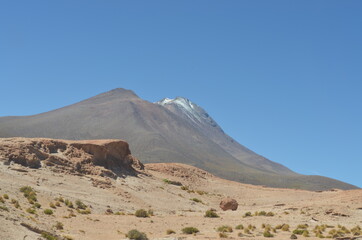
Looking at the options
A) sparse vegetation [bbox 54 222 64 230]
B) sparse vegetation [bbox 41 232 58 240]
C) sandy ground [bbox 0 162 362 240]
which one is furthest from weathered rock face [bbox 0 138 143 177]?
sparse vegetation [bbox 41 232 58 240]

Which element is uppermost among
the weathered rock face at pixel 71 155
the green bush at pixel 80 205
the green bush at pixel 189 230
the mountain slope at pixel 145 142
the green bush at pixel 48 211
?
the mountain slope at pixel 145 142

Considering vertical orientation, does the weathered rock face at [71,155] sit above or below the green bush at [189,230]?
above

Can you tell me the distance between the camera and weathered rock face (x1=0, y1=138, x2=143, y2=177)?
38.1m

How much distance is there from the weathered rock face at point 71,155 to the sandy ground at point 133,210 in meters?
1.22

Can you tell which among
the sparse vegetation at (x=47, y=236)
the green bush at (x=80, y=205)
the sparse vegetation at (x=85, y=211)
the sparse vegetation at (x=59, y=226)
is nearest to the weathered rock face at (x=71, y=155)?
the green bush at (x=80, y=205)

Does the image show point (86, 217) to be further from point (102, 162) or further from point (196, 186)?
point (196, 186)

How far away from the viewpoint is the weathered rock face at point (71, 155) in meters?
38.1

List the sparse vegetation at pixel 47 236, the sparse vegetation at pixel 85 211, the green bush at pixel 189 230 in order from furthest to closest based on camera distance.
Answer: the sparse vegetation at pixel 85 211
the green bush at pixel 189 230
the sparse vegetation at pixel 47 236

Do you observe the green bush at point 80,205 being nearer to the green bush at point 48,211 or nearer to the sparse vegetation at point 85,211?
the sparse vegetation at point 85,211

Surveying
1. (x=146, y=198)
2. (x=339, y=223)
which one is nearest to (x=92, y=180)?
(x=146, y=198)

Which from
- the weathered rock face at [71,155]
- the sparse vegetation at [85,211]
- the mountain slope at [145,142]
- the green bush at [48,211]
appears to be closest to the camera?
the green bush at [48,211]

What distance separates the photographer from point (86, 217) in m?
28.4

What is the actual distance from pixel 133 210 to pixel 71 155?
10363 millimetres

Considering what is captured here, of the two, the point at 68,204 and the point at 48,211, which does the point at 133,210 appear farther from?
the point at 48,211
